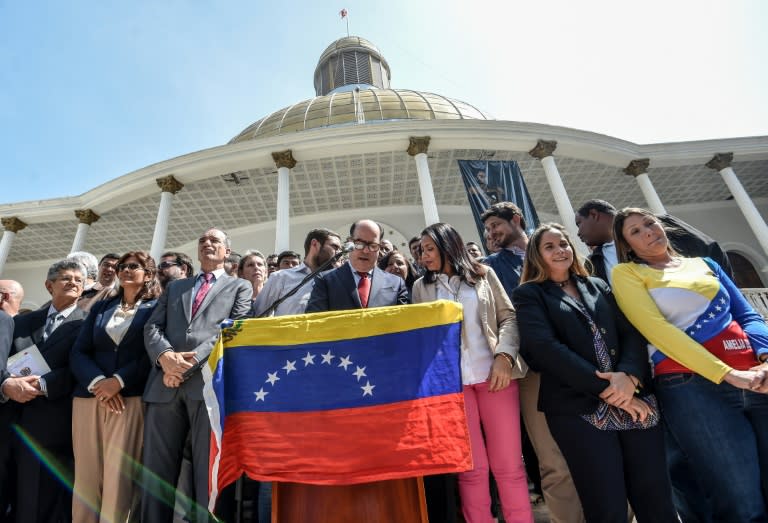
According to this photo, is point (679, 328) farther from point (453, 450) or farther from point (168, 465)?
point (168, 465)

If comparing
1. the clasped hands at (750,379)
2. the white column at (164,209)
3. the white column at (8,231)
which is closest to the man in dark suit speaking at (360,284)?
the clasped hands at (750,379)

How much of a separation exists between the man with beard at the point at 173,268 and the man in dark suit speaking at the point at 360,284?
3037 millimetres

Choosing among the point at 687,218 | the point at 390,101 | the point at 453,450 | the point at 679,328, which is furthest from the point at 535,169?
the point at 453,450

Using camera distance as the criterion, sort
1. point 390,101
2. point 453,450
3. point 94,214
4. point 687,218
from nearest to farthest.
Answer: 1. point 453,450
2. point 94,214
3. point 390,101
4. point 687,218

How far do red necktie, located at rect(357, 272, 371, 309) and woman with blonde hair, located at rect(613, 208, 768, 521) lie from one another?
1545 mm

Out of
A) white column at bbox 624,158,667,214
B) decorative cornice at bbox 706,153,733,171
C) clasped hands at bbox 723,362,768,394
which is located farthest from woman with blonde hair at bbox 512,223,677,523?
decorative cornice at bbox 706,153,733,171

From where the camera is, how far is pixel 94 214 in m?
12.2

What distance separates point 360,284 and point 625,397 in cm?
163

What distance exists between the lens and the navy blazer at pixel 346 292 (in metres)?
2.34

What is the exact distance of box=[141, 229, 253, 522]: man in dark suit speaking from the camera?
2.28m

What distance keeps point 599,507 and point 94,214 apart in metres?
15.5

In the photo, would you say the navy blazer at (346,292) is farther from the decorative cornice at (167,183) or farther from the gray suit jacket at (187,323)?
the decorative cornice at (167,183)

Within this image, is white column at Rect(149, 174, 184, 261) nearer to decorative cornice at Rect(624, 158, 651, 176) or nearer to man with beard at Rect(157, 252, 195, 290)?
man with beard at Rect(157, 252, 195, 290)

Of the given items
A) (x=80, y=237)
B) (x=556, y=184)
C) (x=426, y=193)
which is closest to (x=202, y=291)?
(x=426, y=193)
